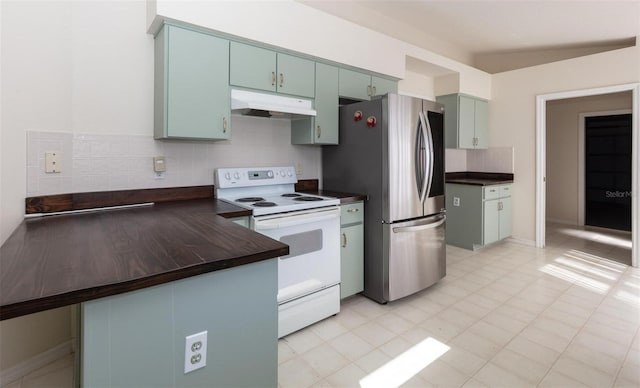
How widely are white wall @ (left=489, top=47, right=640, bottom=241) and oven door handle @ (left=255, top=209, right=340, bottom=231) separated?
334 centimetres

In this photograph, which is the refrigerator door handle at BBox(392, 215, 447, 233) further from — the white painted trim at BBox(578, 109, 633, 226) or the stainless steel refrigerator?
the white painted trim at BBox(578, 109, 633, 226)

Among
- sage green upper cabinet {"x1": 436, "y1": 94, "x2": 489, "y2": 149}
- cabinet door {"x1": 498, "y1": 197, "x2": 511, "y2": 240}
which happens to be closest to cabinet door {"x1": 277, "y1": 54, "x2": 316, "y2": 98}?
sage green upper cabinet {"x1": 436, "y1": 94, "x2": 489, "y2": 149}

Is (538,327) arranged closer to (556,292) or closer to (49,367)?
(556,292)

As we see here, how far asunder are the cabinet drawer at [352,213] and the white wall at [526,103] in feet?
9.80

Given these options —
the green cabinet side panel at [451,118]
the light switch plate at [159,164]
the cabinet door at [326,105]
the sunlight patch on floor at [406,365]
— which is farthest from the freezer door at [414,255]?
the green cabinet side panel at [451,118]

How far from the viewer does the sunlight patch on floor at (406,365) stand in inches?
69.5

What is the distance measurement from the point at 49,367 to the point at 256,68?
218 centimetres

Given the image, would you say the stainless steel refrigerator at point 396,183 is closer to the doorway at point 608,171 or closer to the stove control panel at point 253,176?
the stove control panel at point 253,176

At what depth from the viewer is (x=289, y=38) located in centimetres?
249

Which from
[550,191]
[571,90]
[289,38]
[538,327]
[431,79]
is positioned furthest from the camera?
[550,191]

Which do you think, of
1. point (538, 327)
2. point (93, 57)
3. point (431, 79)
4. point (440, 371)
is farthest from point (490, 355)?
point (431, 79)

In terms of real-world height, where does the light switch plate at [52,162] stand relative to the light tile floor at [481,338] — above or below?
above

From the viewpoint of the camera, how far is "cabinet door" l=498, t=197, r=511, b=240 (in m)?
4.41

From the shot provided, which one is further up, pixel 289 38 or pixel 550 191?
pixel 289 38
